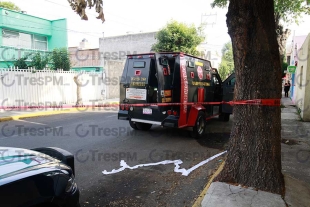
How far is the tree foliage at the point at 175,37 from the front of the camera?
710 inches

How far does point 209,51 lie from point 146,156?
25.2 meters

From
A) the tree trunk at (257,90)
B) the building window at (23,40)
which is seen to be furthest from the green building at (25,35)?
the tree trunk at (257,90)

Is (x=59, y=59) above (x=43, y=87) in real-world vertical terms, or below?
above

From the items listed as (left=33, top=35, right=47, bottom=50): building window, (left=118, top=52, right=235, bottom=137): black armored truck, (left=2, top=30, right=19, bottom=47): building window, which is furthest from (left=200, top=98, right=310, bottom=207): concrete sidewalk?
(left=33, top=35, right=47, bottom=50): building window

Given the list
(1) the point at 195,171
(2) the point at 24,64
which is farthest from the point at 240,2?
(2) the point at 24,64

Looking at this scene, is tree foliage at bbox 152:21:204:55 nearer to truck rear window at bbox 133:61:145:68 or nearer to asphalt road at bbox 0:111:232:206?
asphalt road at bbox 0:111:232:206

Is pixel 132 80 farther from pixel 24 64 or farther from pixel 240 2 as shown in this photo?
pixel 24 64

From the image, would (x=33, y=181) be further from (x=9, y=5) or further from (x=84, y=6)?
(x=9, y=5)

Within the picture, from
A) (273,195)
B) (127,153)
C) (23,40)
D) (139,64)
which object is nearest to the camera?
(273,195)

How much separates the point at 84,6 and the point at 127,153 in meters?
3.36

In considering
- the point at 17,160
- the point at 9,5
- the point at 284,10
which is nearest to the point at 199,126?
the point at 17,160

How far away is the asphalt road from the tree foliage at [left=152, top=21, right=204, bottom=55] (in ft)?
33.0

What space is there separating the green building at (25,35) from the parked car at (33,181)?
1471 centimetres

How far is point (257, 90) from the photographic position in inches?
139
